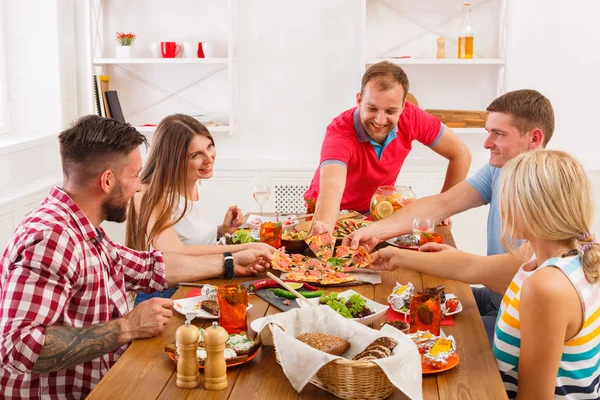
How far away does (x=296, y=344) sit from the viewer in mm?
1545

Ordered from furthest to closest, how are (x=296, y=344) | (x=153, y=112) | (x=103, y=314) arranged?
(x=153, y=112), (x=103, y=314), (x=296, y=344)

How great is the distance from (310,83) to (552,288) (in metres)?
3.45

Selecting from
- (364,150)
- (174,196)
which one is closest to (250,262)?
(174,196)

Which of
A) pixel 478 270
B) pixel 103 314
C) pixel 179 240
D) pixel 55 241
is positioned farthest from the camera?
pixel 179 240

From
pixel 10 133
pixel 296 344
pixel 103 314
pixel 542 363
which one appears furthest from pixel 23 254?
pixel 10 133

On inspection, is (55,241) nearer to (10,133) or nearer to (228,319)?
(228,319)

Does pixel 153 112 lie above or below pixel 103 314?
above

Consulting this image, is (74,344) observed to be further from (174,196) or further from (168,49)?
(168,49)

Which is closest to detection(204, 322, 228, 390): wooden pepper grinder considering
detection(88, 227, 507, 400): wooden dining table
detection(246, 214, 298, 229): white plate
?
detection(88, 227, 507, 400): wooden dining table

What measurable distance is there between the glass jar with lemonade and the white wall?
5.94 ft

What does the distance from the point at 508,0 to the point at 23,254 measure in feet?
12.2

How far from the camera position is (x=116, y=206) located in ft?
6.78

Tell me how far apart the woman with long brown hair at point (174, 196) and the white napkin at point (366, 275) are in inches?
17.3

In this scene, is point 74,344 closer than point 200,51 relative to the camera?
Yes
